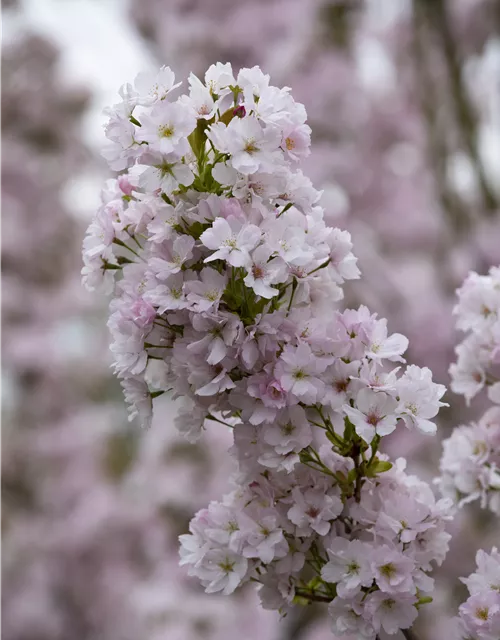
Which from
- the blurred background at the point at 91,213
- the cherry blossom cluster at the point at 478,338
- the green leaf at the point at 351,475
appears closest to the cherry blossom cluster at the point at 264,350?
the green leaf at the point at 351,475

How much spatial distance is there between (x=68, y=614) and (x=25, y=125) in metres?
1.39

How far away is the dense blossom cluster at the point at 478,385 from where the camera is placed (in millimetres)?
545

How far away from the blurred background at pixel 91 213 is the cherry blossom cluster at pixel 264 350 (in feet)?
4.07

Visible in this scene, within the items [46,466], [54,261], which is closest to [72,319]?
[54,261]

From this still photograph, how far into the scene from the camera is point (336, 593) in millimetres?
460

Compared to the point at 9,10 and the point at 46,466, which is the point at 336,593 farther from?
the point at 9,10

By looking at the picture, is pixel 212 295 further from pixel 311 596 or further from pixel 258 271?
pixel 311 596

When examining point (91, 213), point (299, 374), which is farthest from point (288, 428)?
point (91, 213)

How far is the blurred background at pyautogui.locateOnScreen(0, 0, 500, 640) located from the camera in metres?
1.85

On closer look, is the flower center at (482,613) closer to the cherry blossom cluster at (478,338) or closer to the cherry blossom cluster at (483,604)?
the cherry blossom cluster at (483,604)

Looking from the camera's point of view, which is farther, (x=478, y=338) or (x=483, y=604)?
(x=478, y=338)

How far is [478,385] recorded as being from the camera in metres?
0.55

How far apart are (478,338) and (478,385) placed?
3 cm

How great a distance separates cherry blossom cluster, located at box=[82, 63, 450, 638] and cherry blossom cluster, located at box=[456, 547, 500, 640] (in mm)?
27
